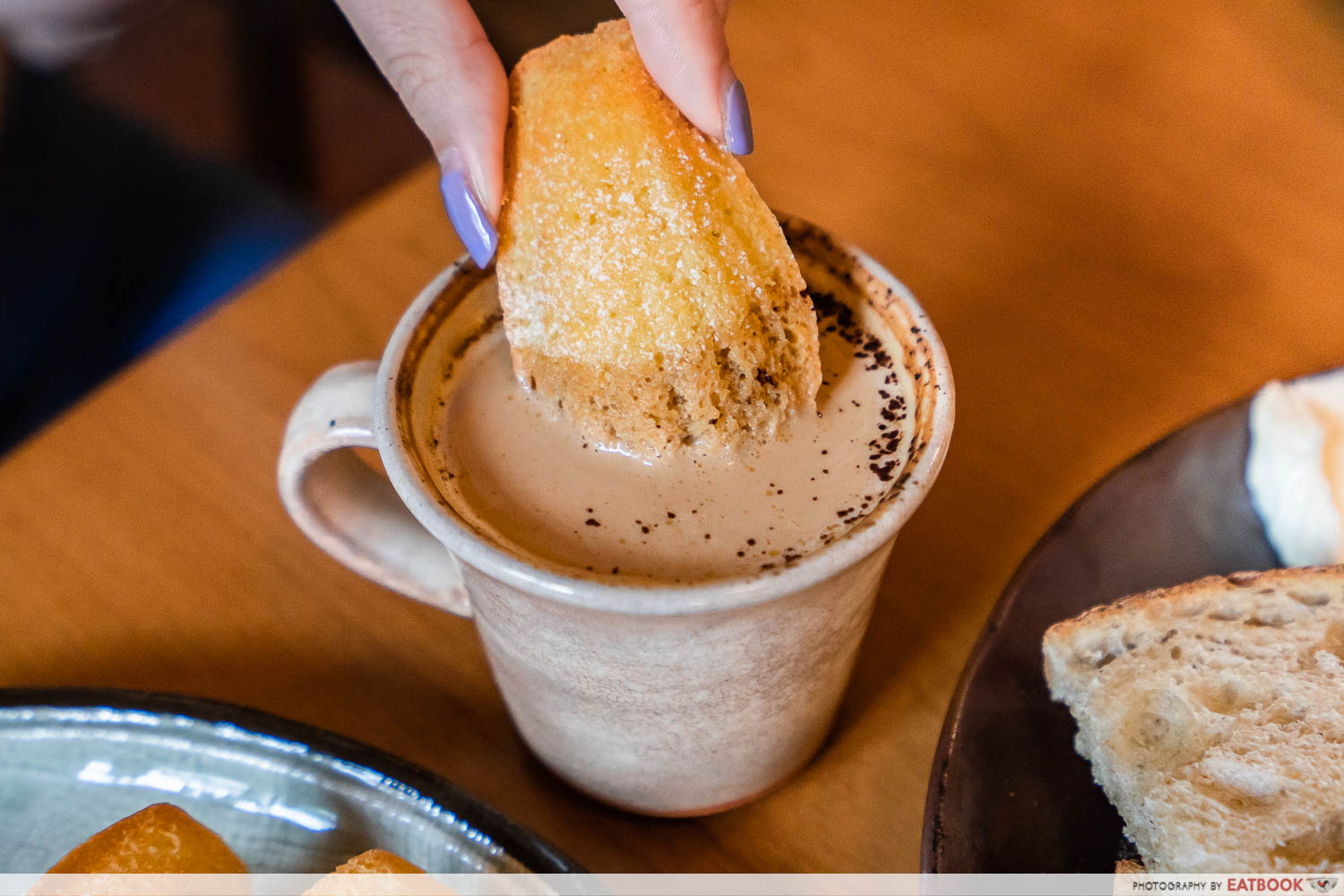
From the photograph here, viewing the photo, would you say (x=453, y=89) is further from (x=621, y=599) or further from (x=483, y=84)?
(x=621, y=599)

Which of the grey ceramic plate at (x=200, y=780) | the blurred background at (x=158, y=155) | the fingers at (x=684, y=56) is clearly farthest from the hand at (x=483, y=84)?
the blurred background at (x=158, y=155)

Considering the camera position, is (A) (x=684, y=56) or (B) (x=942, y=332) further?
(B) (x=942, y=332)

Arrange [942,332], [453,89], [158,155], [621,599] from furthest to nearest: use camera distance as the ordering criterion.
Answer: [158,155] < [942,332] < [453,89] < [621,599]

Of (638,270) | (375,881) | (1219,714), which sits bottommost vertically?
(1219,714)

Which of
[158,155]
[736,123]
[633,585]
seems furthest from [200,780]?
[158,155]

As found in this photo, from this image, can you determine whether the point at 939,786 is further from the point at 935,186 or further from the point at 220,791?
the point at 935,186

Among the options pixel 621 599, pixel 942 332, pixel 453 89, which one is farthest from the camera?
pixel 942 332

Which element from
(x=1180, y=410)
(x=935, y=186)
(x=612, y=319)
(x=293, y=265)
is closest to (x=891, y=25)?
(x=935, y=186)
